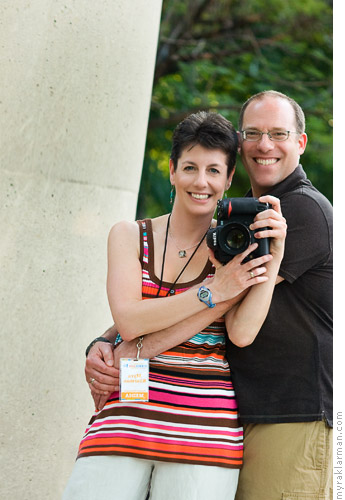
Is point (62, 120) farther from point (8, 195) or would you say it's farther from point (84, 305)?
point (84, 305)

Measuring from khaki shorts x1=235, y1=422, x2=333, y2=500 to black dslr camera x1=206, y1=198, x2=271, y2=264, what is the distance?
641 millimetres

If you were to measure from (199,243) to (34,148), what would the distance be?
1.05 metres

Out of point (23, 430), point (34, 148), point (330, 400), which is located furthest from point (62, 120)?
point (330, 400)

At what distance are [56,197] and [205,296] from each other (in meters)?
1.24

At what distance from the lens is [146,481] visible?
2.50 metres

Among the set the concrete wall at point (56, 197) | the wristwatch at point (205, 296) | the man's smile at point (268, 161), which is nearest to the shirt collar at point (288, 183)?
the man's smile at point (268, 161)

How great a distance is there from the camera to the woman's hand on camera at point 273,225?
2.38 m

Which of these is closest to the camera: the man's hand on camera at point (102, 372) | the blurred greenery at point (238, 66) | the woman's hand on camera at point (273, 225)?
the woman's hand on camera at point (273, 225)

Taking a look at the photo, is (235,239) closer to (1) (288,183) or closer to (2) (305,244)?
(2) (305,244)

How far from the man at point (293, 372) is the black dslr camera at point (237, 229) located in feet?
0.46

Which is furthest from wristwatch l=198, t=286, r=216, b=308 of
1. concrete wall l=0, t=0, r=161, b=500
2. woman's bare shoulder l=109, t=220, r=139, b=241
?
concrete wall l=0, t=0, r=161, b=500

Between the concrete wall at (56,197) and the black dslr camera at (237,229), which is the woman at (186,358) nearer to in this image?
the black dslr camera at (237,229)

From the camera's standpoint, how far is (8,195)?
3250 mm

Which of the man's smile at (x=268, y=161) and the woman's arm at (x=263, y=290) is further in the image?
the man's smile at (x=268, y=161)
